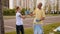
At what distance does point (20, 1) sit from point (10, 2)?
303 centimetres

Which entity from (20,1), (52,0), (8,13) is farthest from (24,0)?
(8,13)

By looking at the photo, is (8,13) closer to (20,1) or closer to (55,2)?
(20,1)

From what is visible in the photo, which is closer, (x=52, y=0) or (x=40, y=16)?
(x=40, y=16)

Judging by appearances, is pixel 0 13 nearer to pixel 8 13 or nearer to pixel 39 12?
pixel 39 12

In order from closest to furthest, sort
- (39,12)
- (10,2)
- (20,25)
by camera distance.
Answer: (39,12) < (20,25) < (10,2)

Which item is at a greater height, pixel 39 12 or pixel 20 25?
pixel 39 12

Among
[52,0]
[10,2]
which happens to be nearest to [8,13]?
[10,2]

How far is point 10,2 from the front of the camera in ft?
203

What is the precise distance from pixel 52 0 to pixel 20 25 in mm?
60143

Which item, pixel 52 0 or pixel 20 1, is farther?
pixel 52 0

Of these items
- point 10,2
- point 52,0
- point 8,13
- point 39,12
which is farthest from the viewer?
point 52,0

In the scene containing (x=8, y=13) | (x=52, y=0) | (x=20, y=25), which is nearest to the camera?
(x=20, y=25)

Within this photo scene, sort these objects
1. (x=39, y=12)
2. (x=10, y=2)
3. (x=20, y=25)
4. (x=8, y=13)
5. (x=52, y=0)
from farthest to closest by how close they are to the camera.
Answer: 1. (x=52, y=0)
2. (x=10, y=2)
3. (x=8, y=13)
4. (x=20, y=25)
5. (x=39, y=12)

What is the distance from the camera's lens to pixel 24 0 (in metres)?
63.7
